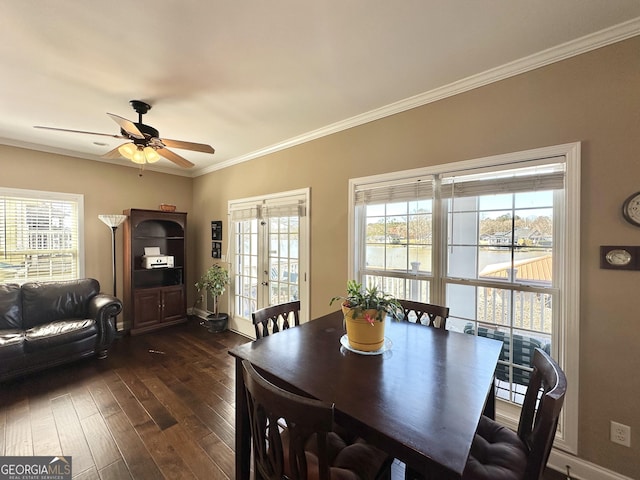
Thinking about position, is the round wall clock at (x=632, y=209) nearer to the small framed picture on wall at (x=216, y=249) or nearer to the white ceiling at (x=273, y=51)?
the white ceiling at (x=273, y=51)

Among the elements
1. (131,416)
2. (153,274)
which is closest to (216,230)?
(153,274)

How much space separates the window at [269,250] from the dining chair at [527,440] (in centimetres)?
228

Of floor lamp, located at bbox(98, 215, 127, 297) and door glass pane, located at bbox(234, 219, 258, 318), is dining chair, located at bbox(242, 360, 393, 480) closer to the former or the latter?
door glass pane, located at bbox(234, 219, 258, 318)

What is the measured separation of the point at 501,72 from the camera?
6.40ft

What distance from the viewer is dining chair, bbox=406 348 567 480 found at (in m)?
0.92

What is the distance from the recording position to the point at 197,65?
1941mm

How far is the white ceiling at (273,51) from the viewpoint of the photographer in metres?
1.47

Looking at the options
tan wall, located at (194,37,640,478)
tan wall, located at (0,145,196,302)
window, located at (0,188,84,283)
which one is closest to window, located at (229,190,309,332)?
tan wall, located at (0,145,196,302)

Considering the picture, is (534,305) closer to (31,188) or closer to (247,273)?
(247,273)

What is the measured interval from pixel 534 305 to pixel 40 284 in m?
5.29

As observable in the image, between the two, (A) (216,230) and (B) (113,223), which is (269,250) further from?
(B) (113,223)

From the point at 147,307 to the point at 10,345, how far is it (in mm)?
1654

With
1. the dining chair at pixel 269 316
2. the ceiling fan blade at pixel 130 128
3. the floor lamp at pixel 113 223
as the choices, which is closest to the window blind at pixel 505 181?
the dining chair at pixel 269 316

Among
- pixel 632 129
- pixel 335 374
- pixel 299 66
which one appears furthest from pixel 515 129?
pixel 335 374
